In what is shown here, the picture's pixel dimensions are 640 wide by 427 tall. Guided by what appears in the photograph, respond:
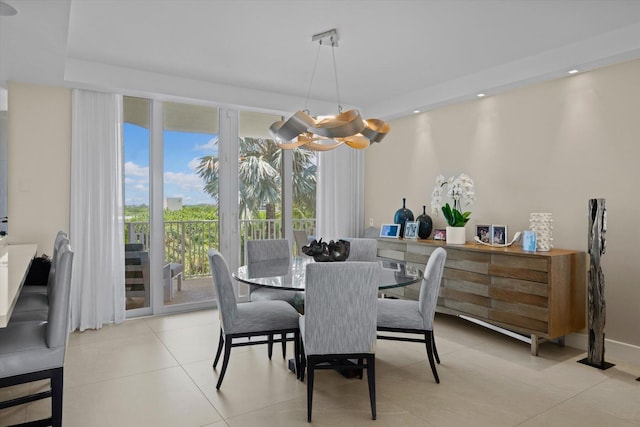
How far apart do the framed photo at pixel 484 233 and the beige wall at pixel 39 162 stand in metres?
4.19

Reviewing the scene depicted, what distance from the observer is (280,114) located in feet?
17.4

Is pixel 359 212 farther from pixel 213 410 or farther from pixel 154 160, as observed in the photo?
pixel 213 410

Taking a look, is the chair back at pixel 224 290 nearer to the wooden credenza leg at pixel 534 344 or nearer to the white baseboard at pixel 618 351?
the wooden credenza leg at pixel 534 344

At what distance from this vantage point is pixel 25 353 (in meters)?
1.96

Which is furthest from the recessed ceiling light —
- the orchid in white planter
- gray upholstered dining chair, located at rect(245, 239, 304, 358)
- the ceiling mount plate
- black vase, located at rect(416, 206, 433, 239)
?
black vase, located at rect(416, 206, 433, 239)

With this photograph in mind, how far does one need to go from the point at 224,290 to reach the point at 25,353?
110 cm

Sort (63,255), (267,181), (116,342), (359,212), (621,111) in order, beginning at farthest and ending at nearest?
(359,212), (267,181), (116,342), (621,111), (63,255)

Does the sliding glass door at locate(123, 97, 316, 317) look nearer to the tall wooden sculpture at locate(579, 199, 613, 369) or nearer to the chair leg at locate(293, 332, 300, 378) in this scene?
the chair leg at locate(293, 332, 300, 378)

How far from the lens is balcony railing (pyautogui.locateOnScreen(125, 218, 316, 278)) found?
4566 mm

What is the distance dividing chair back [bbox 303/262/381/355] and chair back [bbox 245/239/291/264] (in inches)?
65.0

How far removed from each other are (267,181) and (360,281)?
3190mm

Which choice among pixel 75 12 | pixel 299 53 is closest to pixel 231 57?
pixel 299 53

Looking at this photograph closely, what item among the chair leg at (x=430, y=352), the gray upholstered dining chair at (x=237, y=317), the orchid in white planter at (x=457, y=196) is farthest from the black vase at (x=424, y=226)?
the gray upholstered dining chair at (x=237, y=317)

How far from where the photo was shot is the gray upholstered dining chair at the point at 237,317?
273cm
